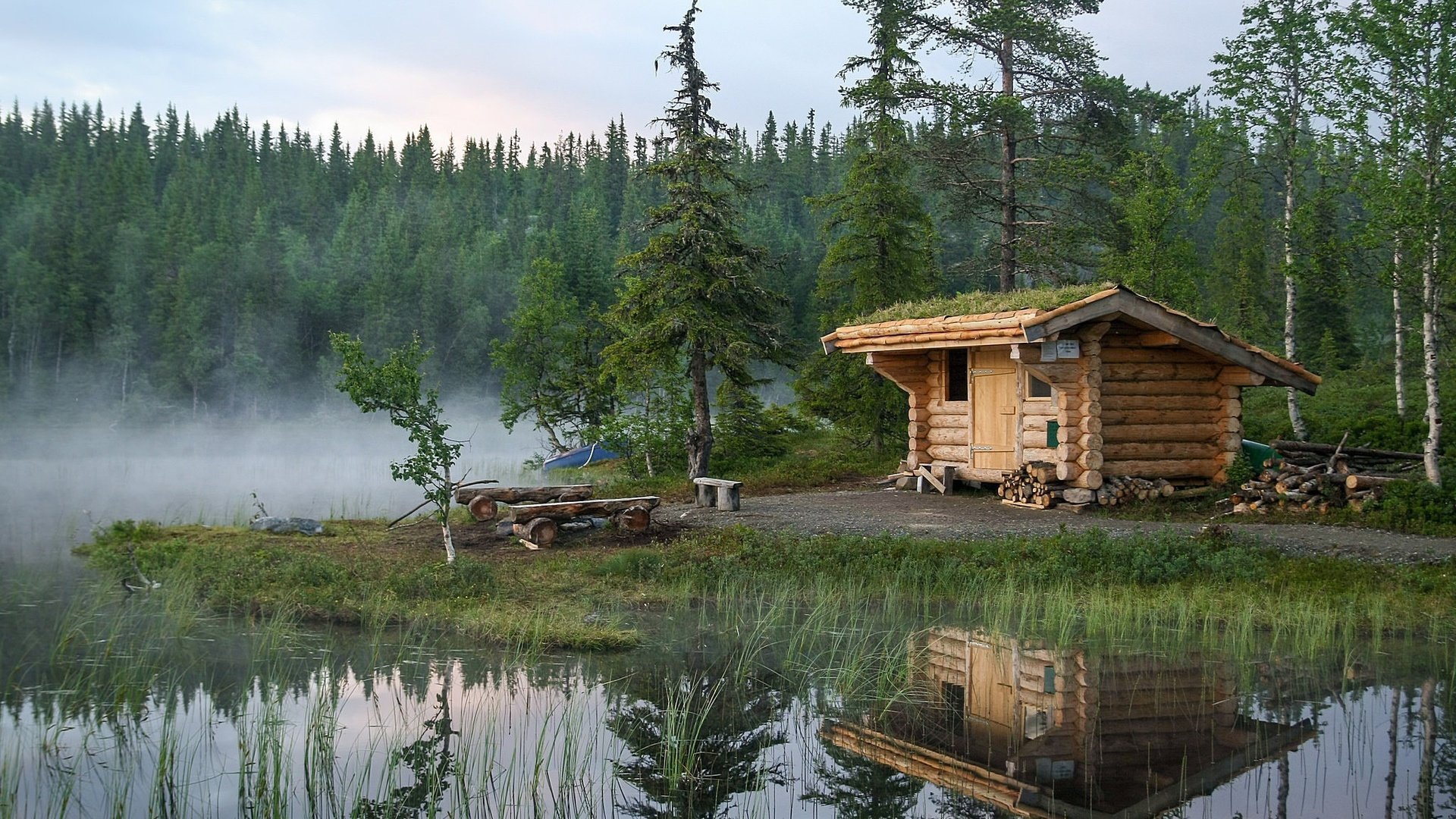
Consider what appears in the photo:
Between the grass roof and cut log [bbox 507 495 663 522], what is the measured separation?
6575mm

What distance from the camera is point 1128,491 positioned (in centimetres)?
1738

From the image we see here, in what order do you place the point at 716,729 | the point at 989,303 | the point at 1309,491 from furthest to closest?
the point at 989,303, the point at 1309,491, the point at 716,729

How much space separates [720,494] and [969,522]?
4.02 m

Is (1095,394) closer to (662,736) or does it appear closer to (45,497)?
(662,736)

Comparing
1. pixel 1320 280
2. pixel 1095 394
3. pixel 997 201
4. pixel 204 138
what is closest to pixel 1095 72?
pixel 997 201

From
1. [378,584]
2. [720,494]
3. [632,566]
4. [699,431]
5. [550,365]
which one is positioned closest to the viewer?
[378,584]

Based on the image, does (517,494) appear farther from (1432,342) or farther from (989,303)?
(1432,342)

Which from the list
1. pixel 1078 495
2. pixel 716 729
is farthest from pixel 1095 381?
pixel 716 729

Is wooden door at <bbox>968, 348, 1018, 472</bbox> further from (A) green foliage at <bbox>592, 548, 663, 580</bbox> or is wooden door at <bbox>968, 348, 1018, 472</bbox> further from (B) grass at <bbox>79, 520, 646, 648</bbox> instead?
(B) grass at <bbox>79, 520, 646, 648</bbox>

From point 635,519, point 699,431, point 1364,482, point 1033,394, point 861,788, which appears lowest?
point 861,788

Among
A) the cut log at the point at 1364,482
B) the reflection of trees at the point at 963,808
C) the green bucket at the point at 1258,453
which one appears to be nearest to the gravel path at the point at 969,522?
the cut log at the point at 1364,482

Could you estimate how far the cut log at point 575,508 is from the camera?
1506cm

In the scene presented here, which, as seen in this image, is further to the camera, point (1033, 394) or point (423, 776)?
point (1033, 394)

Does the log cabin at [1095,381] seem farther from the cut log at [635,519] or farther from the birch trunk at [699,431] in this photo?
the cut log at [635,519]
